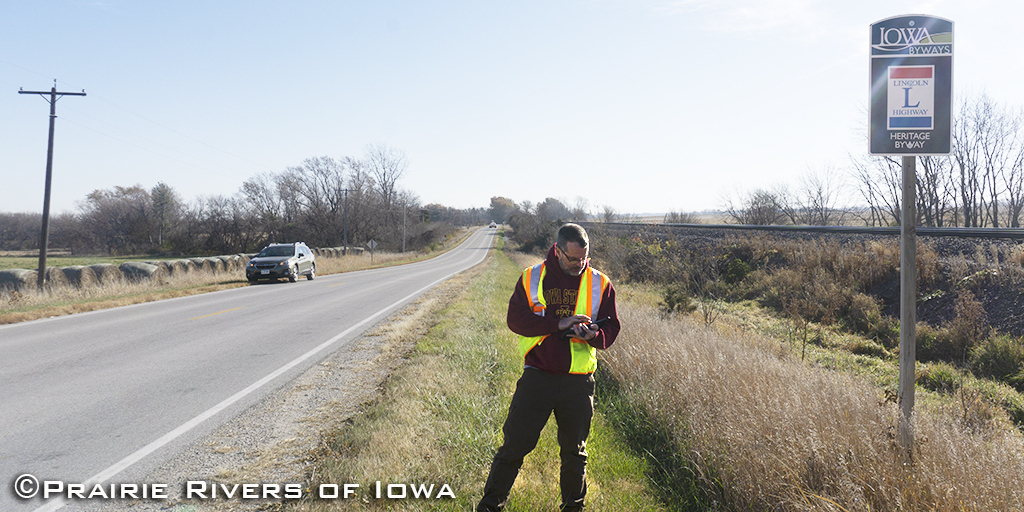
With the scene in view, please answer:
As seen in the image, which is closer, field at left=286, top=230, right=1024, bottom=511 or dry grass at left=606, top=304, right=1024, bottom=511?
dry grass at left=606, top=304, right=1024, bottom=511

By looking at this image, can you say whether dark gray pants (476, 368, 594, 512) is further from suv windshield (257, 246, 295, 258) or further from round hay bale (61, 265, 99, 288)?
suv windshield (257, 246, 295, 258)

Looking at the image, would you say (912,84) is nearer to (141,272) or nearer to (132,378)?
Result: (132,378)

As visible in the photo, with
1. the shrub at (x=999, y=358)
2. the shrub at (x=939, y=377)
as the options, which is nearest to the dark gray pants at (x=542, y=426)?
the shrub at (x=939, y=377)

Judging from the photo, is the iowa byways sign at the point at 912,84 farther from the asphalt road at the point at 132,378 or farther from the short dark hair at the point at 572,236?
the asphalt road at the point at 132,378

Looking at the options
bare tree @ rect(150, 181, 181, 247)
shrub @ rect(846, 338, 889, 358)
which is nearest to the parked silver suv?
shrub @ rect(846, 338, 889, 358)

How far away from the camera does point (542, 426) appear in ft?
10.1

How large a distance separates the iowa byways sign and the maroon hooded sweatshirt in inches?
79.5

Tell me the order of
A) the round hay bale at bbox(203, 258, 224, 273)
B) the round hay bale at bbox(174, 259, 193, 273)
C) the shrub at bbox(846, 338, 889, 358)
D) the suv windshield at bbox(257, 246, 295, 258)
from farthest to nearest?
1. the round hay bale at bbox(203, 258, 224, 273)
2. the suv windshield at bbox(257, 246, 295, 258)
3. the round hay bale at bbox(174, 259, 193, 273)
4. the shrub at bbox(846, 338, 889, 358)

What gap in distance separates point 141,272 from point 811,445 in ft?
70.8

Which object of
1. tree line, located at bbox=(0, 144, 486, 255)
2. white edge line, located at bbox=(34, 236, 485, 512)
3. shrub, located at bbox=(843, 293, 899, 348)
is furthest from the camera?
tree line, located at bbox=(0, 144, 486, 255)

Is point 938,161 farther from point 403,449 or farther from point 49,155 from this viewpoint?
point 49,155

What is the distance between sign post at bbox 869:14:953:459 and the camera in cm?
322

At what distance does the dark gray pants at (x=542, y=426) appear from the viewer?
3.08 m

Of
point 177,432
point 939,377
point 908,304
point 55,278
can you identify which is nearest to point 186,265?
point 55,278
